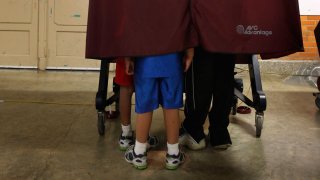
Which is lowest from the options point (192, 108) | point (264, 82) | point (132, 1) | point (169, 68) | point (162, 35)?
point (264, 82)

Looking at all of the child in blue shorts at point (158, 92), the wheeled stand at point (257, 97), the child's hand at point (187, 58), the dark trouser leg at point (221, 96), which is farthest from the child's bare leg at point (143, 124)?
the wheeled stand at point (257, 97)

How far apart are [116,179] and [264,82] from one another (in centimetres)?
264

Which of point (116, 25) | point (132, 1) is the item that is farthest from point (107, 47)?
point (132, 1)

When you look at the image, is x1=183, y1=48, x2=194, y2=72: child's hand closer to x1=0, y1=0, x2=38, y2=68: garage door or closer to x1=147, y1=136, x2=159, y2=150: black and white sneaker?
x1=147, y1=136, x2=159, y2=150: black and white sneaker

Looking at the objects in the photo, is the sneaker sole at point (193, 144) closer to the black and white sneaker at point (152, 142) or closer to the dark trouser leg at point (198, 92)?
the dark trouser leg at point (198, 92)

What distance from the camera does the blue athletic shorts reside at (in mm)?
1522

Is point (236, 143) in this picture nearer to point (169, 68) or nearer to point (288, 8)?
point (169, 68)

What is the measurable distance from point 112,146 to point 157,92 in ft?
1.61

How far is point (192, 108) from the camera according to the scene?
1.85 m

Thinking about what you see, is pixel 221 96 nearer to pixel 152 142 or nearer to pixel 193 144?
pixel 193 144

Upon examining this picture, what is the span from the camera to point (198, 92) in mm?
1769

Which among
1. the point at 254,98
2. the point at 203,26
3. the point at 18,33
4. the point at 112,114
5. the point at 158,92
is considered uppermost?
the point at 203,26

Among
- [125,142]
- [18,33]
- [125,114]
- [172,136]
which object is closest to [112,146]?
[125,142]

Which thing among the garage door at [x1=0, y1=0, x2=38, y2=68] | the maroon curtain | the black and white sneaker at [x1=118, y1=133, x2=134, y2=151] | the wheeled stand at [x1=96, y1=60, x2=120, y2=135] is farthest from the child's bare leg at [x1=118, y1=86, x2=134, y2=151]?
the garage door at [x1=0, y1=0, x2=38, y2=68]
